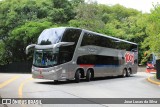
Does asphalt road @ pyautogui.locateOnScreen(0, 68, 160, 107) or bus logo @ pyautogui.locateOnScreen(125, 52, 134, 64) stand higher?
bus logo @ pyautogui.locateOnScreen(125, 52, 134, 64)

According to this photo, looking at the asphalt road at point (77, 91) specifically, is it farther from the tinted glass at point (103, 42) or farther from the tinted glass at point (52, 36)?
the tinted glass at point (103, 42)

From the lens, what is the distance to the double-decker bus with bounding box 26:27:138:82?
66.2ft

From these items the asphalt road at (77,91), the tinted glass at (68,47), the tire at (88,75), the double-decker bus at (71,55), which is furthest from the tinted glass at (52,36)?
the tire at (88,75)

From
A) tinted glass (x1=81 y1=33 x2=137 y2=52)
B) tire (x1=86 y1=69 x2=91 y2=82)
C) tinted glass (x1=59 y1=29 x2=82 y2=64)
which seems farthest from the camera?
tire (x1=86 y1=69 x2=91 y2=82)

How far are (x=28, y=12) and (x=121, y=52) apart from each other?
30.0 m

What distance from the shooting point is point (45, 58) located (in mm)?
20391

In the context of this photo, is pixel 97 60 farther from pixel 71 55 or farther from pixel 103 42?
pixel 71 55

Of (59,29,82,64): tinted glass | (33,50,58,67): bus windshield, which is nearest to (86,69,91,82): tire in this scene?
(59,29,82,64): tinted glass

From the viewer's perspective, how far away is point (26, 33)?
50.8m

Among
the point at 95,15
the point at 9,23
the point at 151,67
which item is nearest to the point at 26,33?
the point at 9,23

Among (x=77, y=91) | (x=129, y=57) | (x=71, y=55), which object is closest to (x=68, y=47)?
(x=71, y=55)

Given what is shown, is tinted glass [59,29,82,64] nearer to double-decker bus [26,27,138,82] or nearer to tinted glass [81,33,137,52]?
double-decker bus [26,27,138,82]

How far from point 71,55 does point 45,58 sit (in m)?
1.88

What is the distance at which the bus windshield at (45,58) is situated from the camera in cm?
2012
